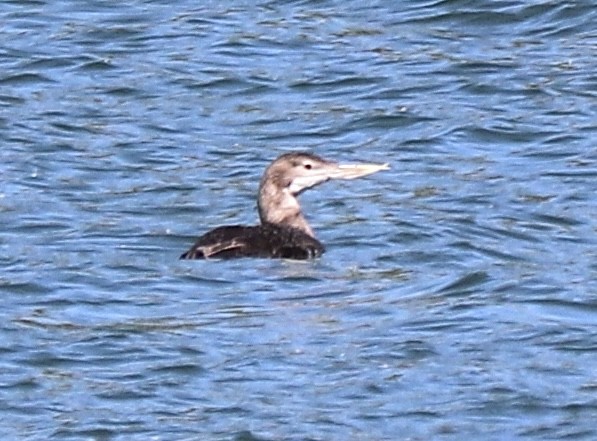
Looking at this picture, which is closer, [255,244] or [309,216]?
[255,244]

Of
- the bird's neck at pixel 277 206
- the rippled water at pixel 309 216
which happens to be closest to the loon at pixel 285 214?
the bird's neck at pixel 277 206

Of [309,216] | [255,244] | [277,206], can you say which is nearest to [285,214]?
[277,206]

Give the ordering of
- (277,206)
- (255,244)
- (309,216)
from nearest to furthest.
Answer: (255,244), (277,206), (309,216)

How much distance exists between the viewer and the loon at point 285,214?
41.8ft

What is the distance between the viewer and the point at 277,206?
544 inches

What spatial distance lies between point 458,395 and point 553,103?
23.1 ft

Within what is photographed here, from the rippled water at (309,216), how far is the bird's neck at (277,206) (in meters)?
0.39

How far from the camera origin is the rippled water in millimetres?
9906

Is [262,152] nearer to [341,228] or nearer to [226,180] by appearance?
[226,180]

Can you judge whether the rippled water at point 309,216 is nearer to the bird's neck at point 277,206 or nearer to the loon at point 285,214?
the loon at point 285,214

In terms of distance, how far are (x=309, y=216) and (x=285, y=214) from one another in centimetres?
82

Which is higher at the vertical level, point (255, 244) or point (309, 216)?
point (255, 244)

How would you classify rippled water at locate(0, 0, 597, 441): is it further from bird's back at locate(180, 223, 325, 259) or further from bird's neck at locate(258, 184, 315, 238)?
bird's neck at locate(258, 184, 315, 238)

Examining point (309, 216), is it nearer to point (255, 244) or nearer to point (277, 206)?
point (277, 206)
